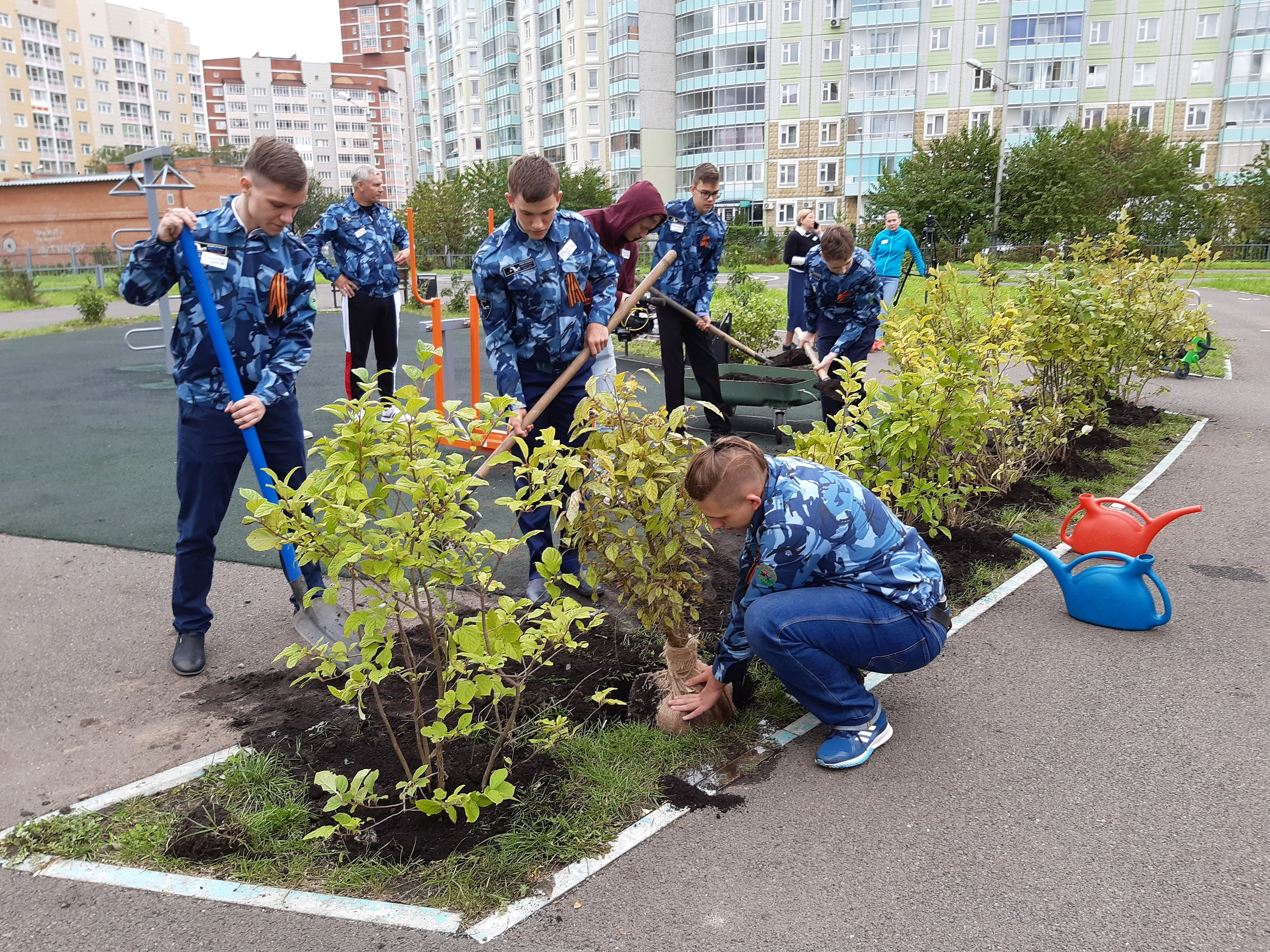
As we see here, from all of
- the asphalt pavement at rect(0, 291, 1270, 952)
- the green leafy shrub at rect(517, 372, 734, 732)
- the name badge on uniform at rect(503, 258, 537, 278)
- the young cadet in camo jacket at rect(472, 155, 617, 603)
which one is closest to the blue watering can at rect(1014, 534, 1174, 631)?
the asphalt pavement at rect(0, 291, 1270, 952)

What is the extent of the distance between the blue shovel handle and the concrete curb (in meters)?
1.17

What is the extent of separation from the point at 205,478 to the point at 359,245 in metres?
4.54

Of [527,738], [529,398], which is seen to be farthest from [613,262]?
[527,738]

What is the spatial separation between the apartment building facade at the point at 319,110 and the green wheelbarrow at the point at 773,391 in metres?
119

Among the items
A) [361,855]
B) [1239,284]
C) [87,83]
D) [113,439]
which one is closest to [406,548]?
[361,855]

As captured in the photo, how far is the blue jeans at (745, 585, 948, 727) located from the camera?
3.07 metres

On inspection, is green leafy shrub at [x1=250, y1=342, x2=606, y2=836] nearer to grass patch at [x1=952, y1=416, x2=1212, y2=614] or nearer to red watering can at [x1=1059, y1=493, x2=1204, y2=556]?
grass patch at [x1=952, y1=416, x2=1212, y2=614]

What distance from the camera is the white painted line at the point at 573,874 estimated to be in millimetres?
2469

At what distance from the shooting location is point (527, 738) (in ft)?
10.9

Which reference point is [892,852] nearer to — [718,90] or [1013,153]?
[1013,153]

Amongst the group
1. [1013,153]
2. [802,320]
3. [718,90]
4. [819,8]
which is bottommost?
[802,320]

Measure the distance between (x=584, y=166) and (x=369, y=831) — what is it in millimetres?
70115

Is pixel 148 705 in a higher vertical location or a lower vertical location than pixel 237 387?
lower

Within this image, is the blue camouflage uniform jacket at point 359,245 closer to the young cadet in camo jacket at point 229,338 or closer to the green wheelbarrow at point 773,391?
the green wheelbarrow at point 773,391
